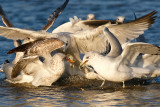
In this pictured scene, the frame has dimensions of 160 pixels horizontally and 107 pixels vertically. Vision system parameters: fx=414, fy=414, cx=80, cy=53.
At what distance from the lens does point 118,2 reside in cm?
1728

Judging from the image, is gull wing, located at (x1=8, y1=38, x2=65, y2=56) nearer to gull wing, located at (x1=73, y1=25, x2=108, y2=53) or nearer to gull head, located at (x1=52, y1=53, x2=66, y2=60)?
gull head, located at (x1=52, y1=53, x2=66, y2=60)

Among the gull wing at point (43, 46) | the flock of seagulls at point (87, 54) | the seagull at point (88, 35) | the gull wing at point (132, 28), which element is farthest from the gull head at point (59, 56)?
the gull wing at point (132, 28)

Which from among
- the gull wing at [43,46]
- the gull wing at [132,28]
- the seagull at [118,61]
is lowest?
the seagull at [118,61]

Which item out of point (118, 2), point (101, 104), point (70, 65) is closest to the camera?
point (101, 104)

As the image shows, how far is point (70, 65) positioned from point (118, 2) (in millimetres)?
8960

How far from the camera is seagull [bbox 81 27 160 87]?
7.30 m

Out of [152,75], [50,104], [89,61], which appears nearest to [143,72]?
[152,75]

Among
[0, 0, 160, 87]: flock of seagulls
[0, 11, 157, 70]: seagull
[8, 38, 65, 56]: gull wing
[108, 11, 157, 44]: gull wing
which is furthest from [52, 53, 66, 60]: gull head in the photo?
[108, 11, 157, 44]: gull wing

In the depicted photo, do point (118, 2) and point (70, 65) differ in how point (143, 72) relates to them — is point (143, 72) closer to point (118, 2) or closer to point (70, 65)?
point (70, 65)

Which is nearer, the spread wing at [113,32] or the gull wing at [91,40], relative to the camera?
the spread wing at [113,32]

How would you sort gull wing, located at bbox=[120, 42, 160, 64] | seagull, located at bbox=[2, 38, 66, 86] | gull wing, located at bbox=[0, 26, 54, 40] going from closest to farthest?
1. gull wing, located at bbox=[120, 42, 160, 64]
2. seagull, located at bbox=[2, 38, 66, 86]
3. gull wing, located at bbox=[0, 26, 54, 40]

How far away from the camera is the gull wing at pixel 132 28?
7746 millimetres

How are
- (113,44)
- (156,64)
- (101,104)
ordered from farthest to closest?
(156,64) < (113,44) < (101,104)

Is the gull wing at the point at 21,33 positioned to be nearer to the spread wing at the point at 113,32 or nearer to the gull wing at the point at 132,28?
the spread wing at the point at 113,32
